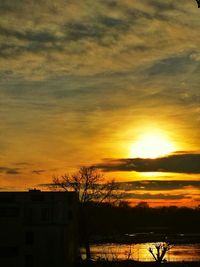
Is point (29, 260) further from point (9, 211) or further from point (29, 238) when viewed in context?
point (9, 211)

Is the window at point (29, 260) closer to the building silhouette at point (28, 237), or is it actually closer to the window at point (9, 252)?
the building silhouette at point (28, 237)

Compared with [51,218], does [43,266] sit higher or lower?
lower

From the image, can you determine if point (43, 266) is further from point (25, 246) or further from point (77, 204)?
point (77, 204)

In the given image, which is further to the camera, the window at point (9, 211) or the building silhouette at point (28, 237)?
the window at point (9, 211)

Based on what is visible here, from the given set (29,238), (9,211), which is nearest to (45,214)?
(9,211)

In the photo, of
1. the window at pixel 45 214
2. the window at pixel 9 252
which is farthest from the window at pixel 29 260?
Result: the window at pixel 45 214

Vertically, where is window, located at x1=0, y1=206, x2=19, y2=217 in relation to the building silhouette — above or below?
above

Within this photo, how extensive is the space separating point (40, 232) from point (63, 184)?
33175mm

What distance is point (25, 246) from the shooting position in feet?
296

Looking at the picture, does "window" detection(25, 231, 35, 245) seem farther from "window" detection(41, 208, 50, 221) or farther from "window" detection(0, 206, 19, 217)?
"window" detection(41, 208, 50, 221)

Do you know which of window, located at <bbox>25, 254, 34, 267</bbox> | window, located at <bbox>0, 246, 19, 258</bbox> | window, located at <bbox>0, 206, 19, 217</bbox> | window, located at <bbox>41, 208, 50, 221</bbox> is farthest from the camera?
window, located at <bbox>41, 208, 50, 221</bbox>

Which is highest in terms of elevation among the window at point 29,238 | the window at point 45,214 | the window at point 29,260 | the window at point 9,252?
the window at point 45,214

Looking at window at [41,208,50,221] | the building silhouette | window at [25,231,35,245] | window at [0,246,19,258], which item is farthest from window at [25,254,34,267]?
window at [41,208,50,221]

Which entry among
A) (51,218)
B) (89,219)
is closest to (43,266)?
(51,218)
